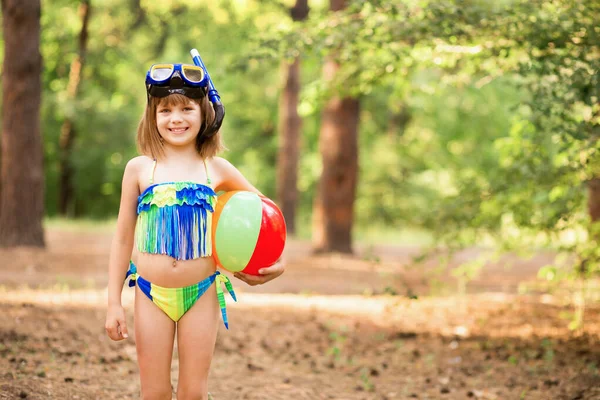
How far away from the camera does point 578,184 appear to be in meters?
5.70

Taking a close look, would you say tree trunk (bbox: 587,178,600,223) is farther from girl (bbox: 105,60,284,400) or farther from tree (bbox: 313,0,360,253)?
tree (bbox: 313,0,360,253)

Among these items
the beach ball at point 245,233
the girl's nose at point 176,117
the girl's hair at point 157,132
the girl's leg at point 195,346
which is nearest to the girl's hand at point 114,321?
the girl's leg at point 195,346

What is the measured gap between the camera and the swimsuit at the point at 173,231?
10.9 ft

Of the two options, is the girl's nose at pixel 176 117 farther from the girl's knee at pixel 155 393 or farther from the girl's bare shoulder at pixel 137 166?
the girl's knee at pixel 155 393

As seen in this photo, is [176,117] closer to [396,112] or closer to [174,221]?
[174,221]

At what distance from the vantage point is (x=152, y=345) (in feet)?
11.0

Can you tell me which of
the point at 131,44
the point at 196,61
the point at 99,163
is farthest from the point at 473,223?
the point at 99,163

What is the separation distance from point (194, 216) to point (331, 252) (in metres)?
9.95

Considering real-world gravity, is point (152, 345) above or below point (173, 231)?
below

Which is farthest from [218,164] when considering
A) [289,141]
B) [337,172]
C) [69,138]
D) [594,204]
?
[69,138]

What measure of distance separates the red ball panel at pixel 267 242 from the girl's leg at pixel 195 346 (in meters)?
0.26

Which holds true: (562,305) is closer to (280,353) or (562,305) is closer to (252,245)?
(280,353)

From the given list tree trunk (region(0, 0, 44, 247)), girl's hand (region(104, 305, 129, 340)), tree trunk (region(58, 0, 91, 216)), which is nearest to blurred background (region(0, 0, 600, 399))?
tree trunk (region(0, 0, 44, 247))

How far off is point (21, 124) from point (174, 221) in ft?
27.4
